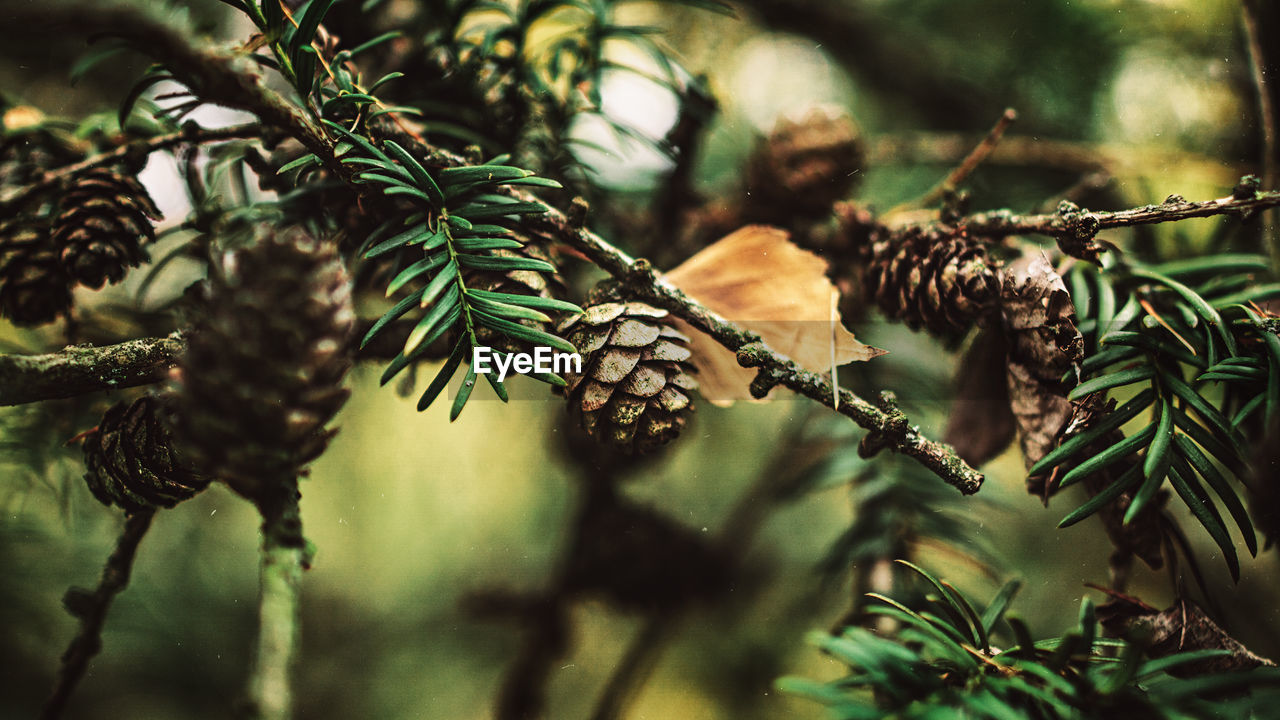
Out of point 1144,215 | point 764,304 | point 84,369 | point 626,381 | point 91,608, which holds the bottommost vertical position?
point 91,608

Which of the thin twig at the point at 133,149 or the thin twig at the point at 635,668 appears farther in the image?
the thin twig at the point at 635,668

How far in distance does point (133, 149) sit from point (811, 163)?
0.57 m

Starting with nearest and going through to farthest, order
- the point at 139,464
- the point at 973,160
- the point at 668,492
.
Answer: the point at 139,464 < the point at 973,160 < the point at 668,492

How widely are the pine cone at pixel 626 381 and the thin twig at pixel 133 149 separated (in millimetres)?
286

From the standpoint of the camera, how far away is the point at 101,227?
0.42 meters

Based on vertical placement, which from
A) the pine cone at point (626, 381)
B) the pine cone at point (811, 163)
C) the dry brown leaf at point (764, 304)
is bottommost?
the pine cone at point (626, 381)

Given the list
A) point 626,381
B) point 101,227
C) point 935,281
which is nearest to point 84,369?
point 101,227

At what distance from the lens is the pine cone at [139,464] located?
0.36 metres

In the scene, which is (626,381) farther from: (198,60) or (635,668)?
(635,668)

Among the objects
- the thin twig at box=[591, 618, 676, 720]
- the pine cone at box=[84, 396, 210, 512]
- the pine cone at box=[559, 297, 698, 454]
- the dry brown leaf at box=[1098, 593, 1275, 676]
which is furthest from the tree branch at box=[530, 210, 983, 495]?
the thin twig at box=[591, 618, 676, 720]

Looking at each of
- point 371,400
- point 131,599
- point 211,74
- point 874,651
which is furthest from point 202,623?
point 874,651

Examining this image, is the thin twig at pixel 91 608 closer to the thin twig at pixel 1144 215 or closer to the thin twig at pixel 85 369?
the thin twig at pixel 85 369

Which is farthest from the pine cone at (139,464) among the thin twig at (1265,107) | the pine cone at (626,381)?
the thin twig at (1265,107)

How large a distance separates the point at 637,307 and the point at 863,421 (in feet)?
0.56
